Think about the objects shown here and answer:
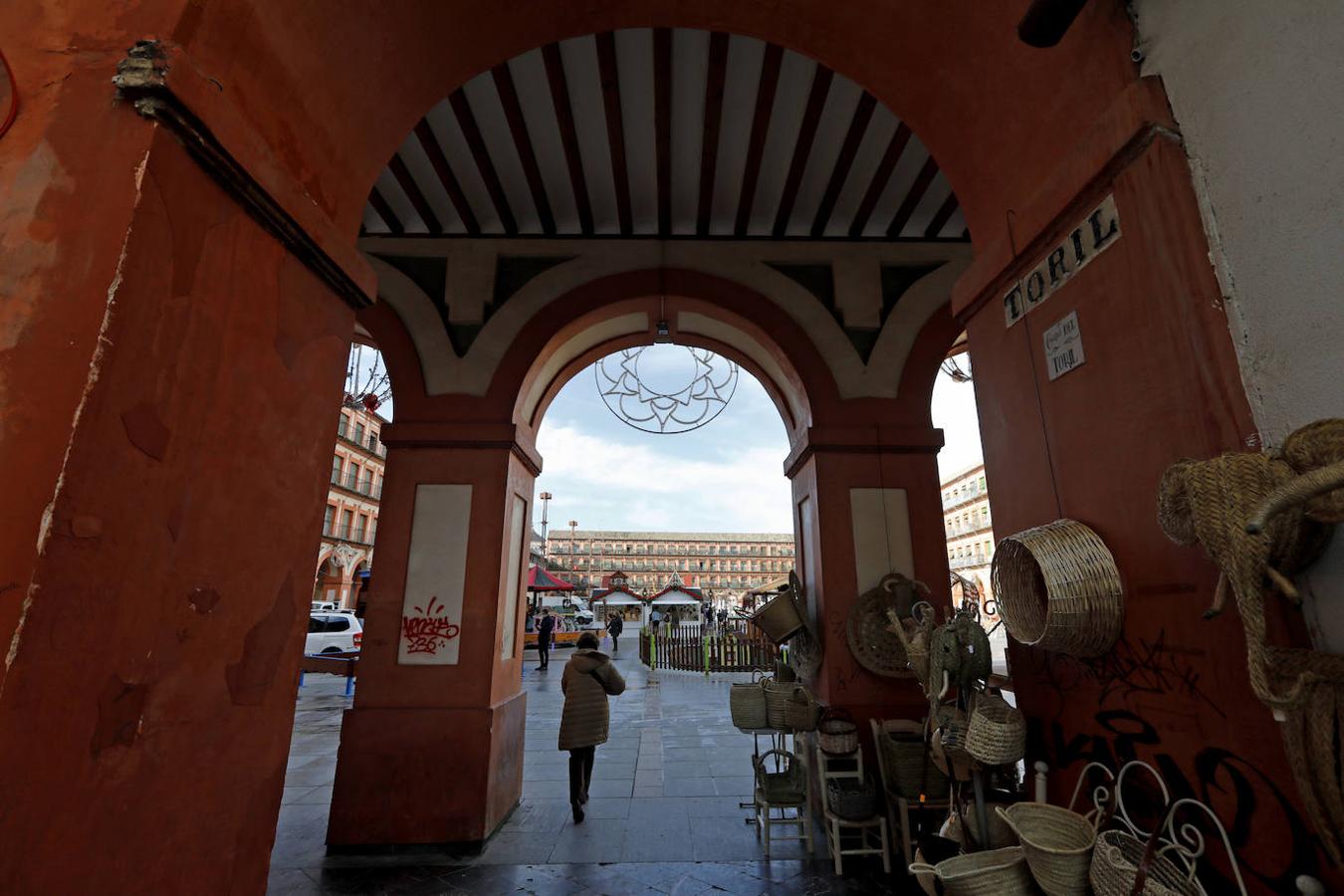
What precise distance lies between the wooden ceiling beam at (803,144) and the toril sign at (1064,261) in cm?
251

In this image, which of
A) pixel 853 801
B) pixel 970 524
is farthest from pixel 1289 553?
pixel 970 524

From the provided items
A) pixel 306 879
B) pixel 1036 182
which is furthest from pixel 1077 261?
pixel 306 879

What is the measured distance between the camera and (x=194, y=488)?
5.58ft

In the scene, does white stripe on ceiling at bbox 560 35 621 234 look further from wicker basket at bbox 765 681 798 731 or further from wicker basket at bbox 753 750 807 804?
wicker basket at bbox 753 750 807 804

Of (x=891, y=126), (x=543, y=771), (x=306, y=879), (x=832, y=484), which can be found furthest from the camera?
(x=543, y=771)

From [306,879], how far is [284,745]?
2676 millimetres

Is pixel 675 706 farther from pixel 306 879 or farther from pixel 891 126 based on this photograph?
pixel 891 126

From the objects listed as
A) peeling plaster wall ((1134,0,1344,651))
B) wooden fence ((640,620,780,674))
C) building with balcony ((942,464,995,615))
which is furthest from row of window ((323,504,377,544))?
building with balcony ((942,464,995,615))

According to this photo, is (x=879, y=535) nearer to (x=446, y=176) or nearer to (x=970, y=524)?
(x=446, y=176)

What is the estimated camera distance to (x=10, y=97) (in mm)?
1532

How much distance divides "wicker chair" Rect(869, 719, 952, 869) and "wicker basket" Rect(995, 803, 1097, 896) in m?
1.93

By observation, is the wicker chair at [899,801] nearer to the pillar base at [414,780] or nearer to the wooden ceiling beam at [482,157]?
the pillar base at [414,780]

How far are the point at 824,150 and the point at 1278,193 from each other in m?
3.87

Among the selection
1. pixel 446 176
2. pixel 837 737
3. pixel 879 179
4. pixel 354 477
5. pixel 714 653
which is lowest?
pixel 714 653
